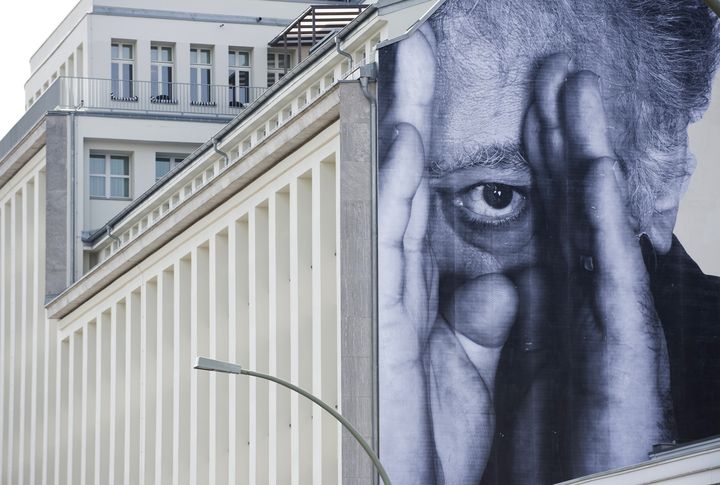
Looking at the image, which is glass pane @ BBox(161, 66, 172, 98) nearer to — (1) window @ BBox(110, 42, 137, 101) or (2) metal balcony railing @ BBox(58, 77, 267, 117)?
(2) metal balcony railing @ BBox(58, 77, 267, 117)

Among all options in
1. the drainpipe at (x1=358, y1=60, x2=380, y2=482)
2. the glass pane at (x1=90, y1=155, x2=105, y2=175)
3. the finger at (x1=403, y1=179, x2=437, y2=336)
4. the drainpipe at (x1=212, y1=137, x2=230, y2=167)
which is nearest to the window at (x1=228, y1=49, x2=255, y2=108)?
the glass pane at (x1=90, y1=155, x2=105, y2=175)

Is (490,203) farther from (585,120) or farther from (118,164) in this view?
(118,164)

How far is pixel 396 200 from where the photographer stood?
39719 mm

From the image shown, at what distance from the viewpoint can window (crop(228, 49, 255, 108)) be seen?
63938 millimetres

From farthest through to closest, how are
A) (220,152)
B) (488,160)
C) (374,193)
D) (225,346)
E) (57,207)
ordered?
(57,207), (220,152), (225,346), (488,160), (374,193)

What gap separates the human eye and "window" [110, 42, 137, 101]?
83.0 ft

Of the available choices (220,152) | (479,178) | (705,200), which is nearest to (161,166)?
(220,152)

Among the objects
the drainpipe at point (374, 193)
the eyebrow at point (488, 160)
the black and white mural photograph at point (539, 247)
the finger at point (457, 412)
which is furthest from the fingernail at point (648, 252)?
the drainpipe at point (374, 193)

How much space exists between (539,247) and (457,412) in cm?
359

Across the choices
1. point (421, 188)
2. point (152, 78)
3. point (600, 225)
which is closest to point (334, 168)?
point (421, 188)

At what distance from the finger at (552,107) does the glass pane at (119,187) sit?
2387cm

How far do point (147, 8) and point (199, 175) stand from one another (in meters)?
13.3

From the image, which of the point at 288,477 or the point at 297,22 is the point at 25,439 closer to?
the point at 297,22

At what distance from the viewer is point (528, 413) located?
39188 mm
